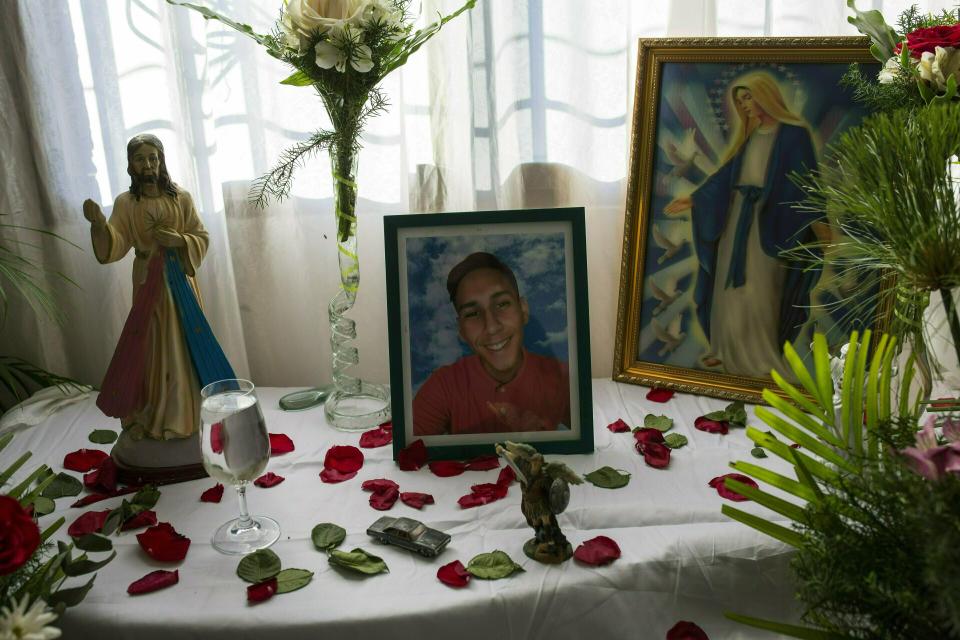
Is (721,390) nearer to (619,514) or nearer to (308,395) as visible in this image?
(619,514)

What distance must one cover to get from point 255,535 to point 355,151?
64cm

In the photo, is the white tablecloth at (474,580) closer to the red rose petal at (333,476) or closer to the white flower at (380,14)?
the red rose petal at (333,476)

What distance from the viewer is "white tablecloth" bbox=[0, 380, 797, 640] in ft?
3.41

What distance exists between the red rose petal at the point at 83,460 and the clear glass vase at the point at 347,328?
375mm

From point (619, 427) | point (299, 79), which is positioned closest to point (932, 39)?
point (619, 427)

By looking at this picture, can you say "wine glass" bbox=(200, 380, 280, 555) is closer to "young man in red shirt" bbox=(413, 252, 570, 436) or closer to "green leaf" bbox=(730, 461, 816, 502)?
"young man in red shirt" bbox=(413, 252, 570, 436)

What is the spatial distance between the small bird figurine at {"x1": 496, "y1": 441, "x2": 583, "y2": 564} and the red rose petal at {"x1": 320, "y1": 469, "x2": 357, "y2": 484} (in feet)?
1.05

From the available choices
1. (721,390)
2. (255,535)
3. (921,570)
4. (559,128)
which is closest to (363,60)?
(559,128)

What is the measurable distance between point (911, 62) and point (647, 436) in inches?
26.3

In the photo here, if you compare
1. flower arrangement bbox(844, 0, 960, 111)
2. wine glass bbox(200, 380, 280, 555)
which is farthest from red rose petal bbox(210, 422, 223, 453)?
flower arrangement bbox(844, 0, 960, 111)

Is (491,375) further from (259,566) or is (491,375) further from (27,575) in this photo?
(27,575)

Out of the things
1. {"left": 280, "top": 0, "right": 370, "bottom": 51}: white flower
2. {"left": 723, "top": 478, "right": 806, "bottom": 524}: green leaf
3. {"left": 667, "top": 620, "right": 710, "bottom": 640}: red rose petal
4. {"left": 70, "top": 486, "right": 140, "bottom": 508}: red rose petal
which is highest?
{"left": 280, "top": 0, "right": 370, "bottom": 51}: white flower

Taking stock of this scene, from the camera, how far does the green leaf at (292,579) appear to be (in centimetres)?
108

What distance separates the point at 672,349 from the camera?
5.19ft
